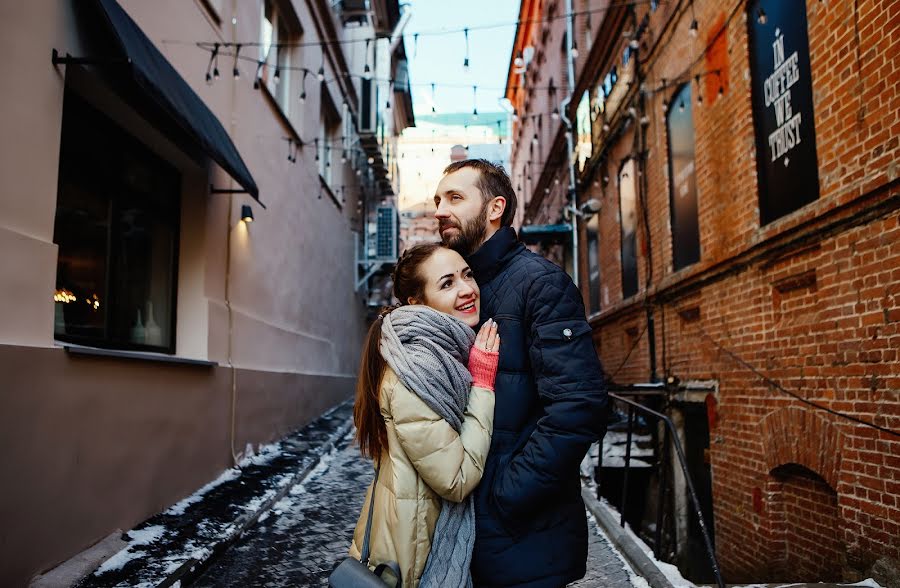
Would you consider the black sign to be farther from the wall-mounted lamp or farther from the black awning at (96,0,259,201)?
the wall-mounted lamp

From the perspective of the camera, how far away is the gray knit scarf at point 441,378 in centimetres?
168

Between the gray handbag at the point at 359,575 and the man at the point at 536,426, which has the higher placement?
the man at the point at 536,426

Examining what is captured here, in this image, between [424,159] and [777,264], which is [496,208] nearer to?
[777,264]

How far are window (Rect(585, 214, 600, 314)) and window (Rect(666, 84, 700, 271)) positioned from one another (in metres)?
4.43

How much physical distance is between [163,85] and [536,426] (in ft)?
13.0

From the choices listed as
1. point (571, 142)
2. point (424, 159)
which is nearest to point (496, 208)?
point (571, 142)

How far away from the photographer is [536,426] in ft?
5.69

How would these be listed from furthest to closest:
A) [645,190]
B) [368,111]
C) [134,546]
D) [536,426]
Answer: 1. [368,111]
2. [645,190]
3. [134,546]
4. [536,426]

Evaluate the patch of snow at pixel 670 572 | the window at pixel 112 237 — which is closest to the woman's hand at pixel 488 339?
the patch of snow at pixel 670 572

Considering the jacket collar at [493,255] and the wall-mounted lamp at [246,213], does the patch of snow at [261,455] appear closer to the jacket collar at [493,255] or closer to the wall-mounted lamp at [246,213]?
the wall-mounted lamp at [246,213]

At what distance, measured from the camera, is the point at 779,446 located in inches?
197

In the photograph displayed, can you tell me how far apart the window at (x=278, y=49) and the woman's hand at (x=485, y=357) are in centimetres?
776

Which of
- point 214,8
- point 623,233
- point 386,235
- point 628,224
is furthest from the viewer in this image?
point 386,235

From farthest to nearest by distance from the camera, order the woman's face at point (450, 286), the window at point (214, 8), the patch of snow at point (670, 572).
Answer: the window at point (214, 8)
the patch of snow at point (670, 572)
the woman's face at point (450, 286)
